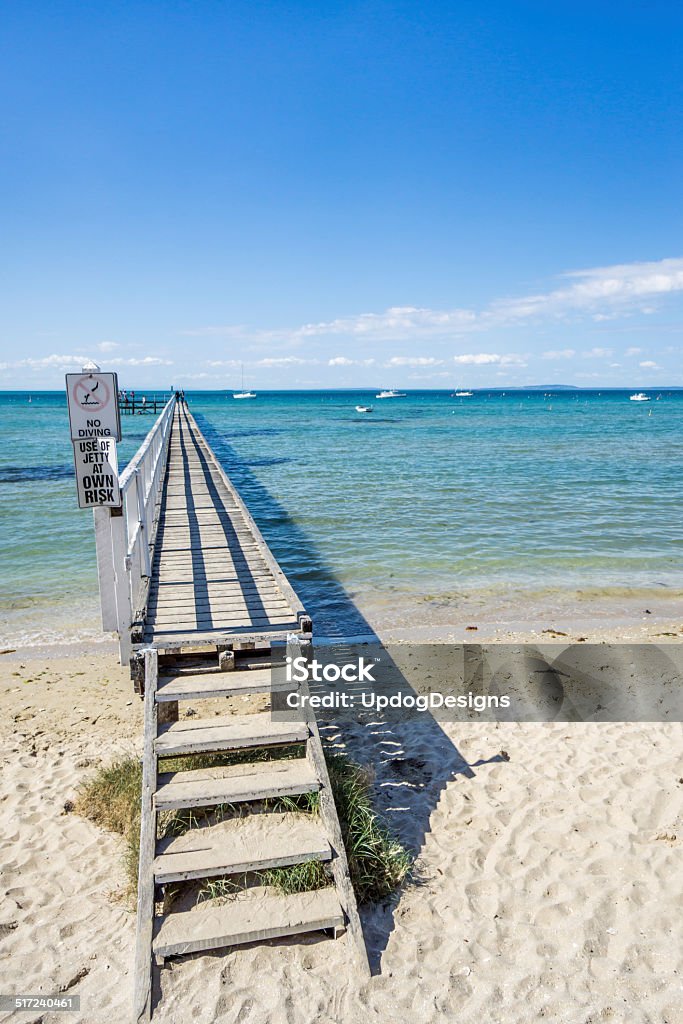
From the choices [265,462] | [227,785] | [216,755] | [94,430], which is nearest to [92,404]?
[94,430]

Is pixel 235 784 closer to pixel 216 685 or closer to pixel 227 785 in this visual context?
pixel 227 785

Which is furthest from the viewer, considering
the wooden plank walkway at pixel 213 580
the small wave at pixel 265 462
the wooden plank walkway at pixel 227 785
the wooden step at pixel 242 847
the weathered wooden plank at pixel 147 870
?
the small wave at pixel 265 462

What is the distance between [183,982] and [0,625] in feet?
24.5

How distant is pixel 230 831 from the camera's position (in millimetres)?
4605

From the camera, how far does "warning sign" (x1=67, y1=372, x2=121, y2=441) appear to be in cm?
572

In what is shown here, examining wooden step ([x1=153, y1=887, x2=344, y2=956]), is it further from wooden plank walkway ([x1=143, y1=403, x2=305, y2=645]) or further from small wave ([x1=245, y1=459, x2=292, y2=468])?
small wave ([x1=245, y1=459, x2=292, y2=468])

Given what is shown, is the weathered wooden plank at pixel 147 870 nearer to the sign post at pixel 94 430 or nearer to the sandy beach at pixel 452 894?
the sandy beach at pixel 452 894

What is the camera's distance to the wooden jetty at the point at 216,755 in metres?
4.05

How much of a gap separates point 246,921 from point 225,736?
1.30 metres

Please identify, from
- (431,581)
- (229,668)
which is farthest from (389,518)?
(229,668)

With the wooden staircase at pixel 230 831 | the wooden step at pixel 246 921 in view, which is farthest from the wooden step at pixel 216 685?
the wooden step at pixel 246 921

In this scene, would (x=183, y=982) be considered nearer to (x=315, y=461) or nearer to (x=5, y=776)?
(x=5, y=776)

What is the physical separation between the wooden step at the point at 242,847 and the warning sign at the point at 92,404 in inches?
129

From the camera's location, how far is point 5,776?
19.2 ft
